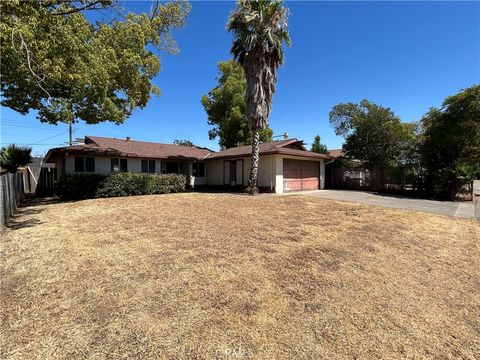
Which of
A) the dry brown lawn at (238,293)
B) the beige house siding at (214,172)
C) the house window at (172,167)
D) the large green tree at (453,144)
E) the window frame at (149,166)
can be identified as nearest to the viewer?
the dry brown lawn at (238,293)

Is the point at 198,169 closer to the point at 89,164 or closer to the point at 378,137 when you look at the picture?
the point at 89,164

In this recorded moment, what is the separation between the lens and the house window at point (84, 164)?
1697cm

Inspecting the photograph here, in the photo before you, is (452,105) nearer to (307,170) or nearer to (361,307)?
(307,170)

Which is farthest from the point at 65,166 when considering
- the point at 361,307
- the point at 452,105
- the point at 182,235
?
the point at 452,105

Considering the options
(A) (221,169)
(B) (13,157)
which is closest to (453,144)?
(A) (221,169)

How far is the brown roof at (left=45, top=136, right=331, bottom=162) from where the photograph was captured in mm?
16953

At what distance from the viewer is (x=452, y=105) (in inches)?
613

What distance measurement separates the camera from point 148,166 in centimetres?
1995

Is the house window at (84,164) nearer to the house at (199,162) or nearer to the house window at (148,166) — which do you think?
the house at (199,162)

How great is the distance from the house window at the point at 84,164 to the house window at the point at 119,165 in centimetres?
122

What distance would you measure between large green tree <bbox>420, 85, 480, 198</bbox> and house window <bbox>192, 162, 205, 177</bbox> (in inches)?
637

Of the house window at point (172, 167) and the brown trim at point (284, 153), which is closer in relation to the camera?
Result: the brown trim at point (284, 153)

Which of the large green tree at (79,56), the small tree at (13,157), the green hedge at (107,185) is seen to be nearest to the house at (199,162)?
the small tree at (13,157)

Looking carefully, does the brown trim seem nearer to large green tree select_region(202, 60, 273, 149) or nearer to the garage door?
the garage door
